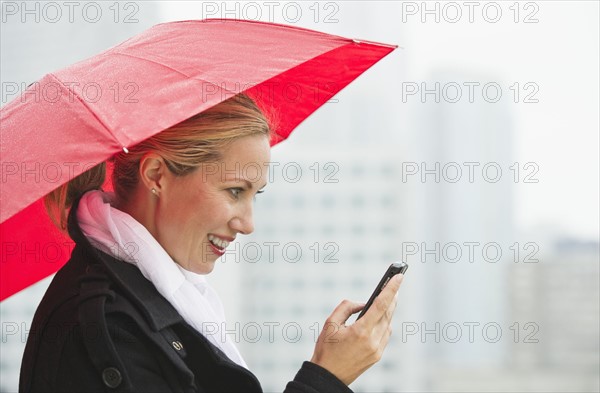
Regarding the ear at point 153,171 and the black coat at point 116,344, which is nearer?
the black coat at point 116,344

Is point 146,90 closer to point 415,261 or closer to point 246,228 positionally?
point 246,228

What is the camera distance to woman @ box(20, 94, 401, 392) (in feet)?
3.01

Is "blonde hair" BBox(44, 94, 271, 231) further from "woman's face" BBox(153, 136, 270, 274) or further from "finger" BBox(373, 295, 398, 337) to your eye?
"finger" BBox(373, 295, 398, 337)

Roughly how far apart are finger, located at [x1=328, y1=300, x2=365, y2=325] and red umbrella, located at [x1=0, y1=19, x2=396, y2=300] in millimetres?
294

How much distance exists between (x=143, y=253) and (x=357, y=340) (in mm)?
275

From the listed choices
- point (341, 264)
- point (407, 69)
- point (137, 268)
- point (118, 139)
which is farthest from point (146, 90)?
point (407, 69)

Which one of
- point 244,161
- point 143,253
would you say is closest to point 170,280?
point 143,253

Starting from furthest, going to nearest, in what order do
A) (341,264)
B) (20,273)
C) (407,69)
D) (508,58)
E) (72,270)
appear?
(508,58) < (407,69) < (341,264) < (20,273) < (72,270)

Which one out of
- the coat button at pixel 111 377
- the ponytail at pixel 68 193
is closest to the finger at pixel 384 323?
the coat button at pixel 111 377

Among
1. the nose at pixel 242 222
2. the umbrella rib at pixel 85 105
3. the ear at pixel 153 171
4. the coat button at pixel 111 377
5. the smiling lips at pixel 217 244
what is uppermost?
the umbrella rib at pixel 85 105

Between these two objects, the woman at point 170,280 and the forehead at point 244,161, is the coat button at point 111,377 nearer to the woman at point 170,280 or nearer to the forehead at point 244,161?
the woman at point 170,280

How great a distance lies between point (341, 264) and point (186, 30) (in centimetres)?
3980

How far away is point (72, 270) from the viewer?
39.6 inches

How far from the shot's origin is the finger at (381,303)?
100cm
